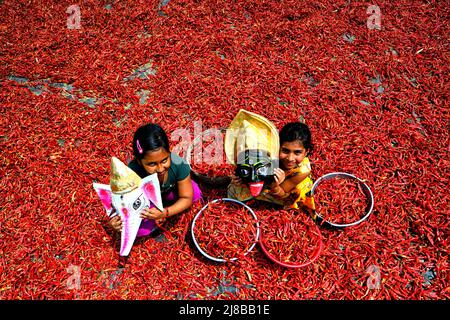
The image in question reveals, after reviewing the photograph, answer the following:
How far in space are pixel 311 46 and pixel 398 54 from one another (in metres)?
1.43

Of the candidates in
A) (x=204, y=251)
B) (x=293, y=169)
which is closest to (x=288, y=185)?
(x=293, y=169)

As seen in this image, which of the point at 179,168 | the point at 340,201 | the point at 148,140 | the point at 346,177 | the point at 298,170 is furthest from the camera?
the point at 346,177

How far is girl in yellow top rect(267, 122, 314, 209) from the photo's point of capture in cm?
282

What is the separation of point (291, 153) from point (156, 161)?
3.96 feet

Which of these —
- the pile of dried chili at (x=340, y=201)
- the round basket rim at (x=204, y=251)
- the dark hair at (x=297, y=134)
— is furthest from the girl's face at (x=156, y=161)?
the pile of dried chili at (x=340, y=201)

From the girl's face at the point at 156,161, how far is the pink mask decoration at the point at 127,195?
67 mm

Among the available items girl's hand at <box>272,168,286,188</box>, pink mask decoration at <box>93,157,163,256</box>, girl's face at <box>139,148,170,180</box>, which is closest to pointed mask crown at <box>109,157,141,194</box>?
pink mask decoration at <box>93,157,163,256</box>

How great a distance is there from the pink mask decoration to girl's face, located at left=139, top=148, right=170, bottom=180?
0.07 metres

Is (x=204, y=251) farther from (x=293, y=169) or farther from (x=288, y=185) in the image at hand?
(x=293, y=169)

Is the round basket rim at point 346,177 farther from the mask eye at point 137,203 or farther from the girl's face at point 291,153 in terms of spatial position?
the mask eye at point 137,203

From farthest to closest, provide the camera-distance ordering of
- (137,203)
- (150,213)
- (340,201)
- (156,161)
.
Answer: (340,201)
(150,213)
(137,203)
(156,161)

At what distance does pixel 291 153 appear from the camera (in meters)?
2.89

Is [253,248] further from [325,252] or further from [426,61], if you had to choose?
[426,61]

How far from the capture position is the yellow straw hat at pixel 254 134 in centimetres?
278
